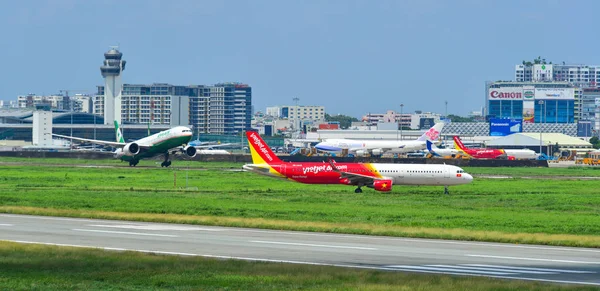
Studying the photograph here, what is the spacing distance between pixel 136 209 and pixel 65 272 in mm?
29137

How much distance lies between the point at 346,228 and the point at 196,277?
19.3 metres

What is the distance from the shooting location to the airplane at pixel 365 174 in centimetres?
8150

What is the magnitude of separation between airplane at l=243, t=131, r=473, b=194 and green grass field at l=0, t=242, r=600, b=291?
1918 inches

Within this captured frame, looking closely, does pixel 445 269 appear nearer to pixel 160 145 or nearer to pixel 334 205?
pixel 334 205

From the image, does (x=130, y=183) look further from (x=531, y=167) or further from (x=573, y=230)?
(x=531, y=167)

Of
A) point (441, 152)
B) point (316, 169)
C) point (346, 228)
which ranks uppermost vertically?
point (316, 169)

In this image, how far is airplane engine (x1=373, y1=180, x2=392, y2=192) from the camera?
80062mm

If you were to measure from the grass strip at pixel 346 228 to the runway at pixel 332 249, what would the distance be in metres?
1.27

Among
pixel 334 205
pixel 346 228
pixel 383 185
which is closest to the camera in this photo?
pixel 346 228

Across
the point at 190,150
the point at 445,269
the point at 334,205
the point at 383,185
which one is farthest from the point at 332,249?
the point at 190,150

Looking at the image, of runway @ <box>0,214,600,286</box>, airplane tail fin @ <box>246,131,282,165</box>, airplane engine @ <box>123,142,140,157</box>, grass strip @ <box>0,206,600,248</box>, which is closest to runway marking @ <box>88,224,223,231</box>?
runway @ <box>0,214,600,286</box>

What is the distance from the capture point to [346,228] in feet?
153

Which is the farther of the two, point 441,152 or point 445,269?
point 441,152

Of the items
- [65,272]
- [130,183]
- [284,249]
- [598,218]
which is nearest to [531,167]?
[130,183]
